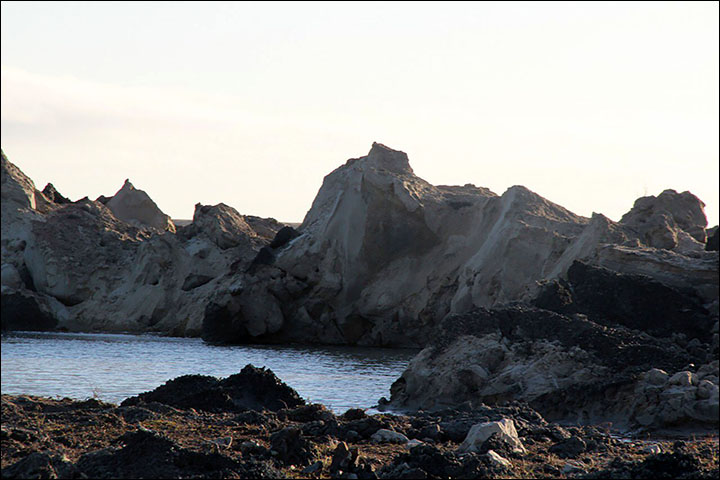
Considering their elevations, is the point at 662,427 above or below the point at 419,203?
below

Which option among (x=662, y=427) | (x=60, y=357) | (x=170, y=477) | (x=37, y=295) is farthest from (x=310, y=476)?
(x=37, y=295)

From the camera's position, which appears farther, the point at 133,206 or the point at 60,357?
the point at 133,206

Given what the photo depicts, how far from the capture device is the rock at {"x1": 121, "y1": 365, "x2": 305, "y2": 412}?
19.3 m

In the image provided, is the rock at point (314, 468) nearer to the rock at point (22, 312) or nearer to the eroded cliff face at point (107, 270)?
the eroded cliff face at point (107, 270)

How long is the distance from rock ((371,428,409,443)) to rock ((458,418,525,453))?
1325mm

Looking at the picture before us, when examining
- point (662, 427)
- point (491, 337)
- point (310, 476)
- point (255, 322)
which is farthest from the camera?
point (255, 322)

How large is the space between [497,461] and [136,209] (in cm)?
6434

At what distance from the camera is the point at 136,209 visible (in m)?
73.7

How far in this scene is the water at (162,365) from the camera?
25266 mm

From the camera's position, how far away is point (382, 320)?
4981 centimetres

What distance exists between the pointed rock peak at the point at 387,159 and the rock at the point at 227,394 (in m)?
33.2

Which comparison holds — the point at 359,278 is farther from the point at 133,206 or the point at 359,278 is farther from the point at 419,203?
the point at 133,206

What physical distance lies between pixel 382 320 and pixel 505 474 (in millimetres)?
37566

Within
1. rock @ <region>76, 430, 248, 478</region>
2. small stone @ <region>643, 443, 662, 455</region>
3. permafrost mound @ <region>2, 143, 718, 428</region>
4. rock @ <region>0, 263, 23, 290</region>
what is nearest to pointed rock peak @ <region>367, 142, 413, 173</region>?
permafrost mound @ <region>2, 143, 718, 428</region>
